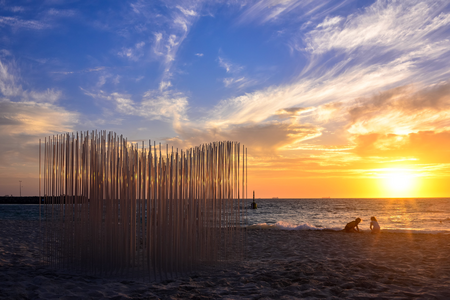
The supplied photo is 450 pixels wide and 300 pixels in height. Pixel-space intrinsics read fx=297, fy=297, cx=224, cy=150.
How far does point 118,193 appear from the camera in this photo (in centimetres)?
413

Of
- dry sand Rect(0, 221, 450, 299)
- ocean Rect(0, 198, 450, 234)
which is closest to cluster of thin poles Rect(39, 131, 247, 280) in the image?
dry sand Rect(0, 221, 450, 299)

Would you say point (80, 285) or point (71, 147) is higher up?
point (71, 147)

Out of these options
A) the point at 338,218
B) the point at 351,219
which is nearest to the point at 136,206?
the point at 351,219

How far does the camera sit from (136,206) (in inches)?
170

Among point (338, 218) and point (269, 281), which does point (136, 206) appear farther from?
point (338, 218)

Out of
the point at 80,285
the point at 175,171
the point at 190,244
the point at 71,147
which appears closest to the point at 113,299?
the point at 80,285

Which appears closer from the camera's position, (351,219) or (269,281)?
(269,281)

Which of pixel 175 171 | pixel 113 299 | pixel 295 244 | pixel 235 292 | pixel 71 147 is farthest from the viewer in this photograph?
pixel 295 244

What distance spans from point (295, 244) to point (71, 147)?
18.8ft

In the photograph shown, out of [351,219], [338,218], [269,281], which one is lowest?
[338,218]

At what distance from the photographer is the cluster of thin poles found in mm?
4016

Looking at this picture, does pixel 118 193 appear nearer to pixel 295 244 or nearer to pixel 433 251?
pixel 295 244

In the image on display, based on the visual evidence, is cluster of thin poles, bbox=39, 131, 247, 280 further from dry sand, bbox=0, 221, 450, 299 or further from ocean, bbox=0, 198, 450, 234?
ocean, bbox=0, 198, 450, 234

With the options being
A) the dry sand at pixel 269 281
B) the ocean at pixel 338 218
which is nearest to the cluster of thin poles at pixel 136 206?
the dry sand at pixel 269 281
